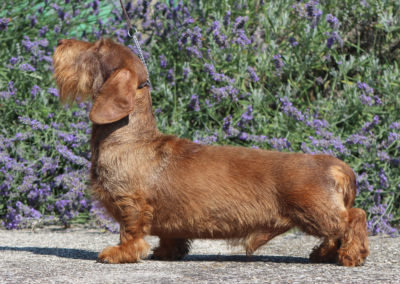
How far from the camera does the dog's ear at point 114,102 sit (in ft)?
12.8

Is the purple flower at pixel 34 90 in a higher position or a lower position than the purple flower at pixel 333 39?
lower

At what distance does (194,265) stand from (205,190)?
1.48 feet

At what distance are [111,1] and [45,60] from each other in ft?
4.02

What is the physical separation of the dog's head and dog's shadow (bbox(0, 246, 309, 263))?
1.02 metres

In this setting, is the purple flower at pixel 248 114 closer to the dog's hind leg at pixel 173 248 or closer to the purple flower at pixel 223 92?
the purple flower at pixel 223 92

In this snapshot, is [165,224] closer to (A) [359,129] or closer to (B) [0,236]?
(B) [0,236]

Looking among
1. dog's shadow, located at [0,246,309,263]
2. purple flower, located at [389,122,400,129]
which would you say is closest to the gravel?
dog's shadow, located at [0,246,309,263]

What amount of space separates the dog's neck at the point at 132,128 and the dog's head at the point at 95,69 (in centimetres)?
10

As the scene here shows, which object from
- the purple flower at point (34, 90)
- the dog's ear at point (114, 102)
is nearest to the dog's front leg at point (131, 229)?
the dog's ear at point (114, 102)

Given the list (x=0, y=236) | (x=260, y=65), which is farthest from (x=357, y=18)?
(x=0, y=236)

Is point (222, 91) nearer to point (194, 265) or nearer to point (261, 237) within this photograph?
point (261, 237)

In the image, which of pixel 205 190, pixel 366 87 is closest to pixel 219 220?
pixel 205 190

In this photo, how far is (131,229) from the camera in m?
3.94

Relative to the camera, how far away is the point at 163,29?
261 inches
